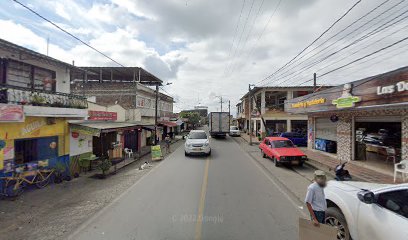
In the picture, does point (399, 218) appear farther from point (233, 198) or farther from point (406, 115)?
point (406, 115)

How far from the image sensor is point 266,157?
16594mm

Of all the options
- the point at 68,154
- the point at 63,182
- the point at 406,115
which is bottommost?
the point at 63,182

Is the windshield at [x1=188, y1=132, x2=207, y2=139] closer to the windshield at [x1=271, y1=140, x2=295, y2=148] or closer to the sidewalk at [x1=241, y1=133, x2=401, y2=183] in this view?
the windshield at [x1=271, y1=140, x2=295, y2=148]

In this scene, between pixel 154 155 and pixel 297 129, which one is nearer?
pixel 154 155

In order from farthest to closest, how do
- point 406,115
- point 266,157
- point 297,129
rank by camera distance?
point 297,129 < point 266,157 < point 406,115

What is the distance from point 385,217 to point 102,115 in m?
16.2

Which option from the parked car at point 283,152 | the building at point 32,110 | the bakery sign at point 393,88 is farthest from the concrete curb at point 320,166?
the building at point 32,110

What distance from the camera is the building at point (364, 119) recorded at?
888cm

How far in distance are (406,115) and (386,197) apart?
8.53 m

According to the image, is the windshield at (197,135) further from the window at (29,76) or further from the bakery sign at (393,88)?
the bakery sign at (393,88)

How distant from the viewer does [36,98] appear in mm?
9156

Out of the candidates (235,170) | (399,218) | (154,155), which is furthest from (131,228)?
(154,155)

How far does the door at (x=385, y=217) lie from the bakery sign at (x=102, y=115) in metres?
14.6

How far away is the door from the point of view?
339 centimetres
